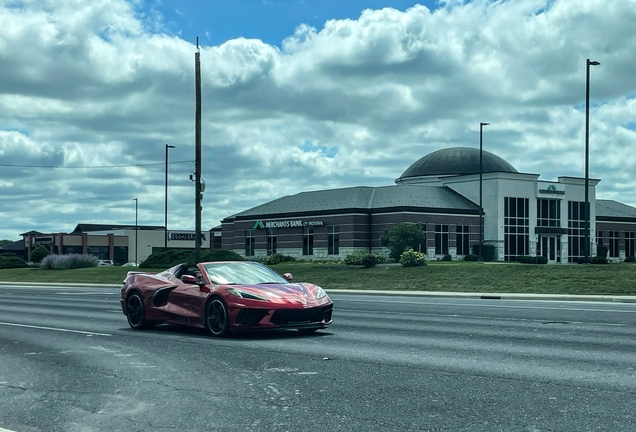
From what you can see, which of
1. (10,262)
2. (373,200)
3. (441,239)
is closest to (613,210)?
(441,239)

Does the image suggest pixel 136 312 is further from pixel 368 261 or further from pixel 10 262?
pixel 10 262

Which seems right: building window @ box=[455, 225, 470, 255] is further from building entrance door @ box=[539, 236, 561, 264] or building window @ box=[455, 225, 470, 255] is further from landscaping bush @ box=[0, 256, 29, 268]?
landscaping bush @ box=[0, 256, 29, 268]

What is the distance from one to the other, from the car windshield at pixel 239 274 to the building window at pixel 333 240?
6194 centimetres

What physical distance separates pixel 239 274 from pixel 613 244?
271 ft

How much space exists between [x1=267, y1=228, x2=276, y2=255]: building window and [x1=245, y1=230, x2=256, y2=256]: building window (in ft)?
7.40

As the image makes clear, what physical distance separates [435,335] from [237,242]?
2989 inches

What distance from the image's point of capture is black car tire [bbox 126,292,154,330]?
1500cm

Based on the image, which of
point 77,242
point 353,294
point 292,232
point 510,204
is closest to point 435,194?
point 510,204

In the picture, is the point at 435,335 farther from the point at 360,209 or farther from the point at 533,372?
the point at 360,209

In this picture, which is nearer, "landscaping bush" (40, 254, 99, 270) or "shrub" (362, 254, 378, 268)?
"shrub" (362, 254, 378, 268)

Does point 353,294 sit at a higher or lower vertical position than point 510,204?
lower

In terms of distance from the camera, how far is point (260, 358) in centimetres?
1070

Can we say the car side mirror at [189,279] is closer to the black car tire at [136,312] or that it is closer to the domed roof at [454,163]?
the black car tire at [136,312]

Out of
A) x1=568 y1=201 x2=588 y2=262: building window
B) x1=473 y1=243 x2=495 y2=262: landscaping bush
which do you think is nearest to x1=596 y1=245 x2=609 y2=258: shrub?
x1=568 y1=201 x2=588 y2=262: building window
